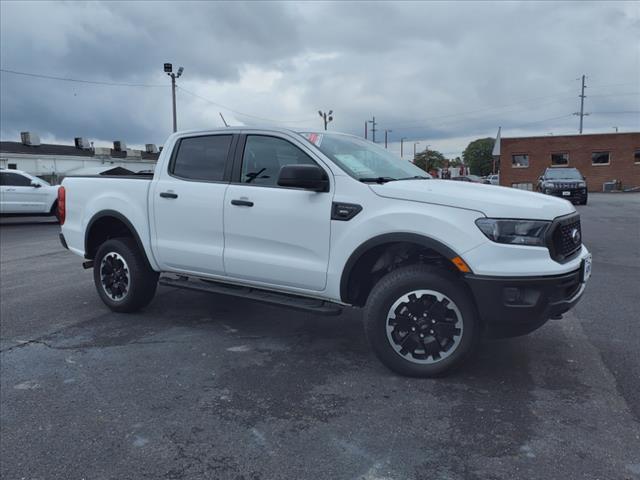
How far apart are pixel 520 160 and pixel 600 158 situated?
5.89m

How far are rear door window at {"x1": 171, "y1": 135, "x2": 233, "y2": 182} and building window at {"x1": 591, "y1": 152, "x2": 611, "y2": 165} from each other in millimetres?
42425

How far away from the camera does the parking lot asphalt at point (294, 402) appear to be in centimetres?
275

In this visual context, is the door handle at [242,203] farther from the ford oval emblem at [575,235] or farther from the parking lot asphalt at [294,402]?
the ford oval emblem at [575,235]

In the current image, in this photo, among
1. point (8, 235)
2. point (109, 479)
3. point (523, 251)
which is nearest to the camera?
point (109, 479)

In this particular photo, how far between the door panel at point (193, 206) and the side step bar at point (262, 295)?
0.48 ft

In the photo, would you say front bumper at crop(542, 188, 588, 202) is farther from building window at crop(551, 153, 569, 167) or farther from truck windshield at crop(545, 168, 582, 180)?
building window at crop(551, 153, 569, 167)

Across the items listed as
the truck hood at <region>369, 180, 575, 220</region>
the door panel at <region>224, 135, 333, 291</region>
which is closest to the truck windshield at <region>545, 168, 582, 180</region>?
the truck hood at <region>369, 180, 575, 220</region>

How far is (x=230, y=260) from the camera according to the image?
15.1ft

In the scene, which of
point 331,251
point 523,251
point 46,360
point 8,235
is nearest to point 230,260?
point 331,251

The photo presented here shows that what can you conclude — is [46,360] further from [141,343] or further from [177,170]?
[177,170]

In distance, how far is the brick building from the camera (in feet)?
132

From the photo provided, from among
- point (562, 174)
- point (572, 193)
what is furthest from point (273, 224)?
point (562, 174)

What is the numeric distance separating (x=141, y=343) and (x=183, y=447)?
1.98 meters

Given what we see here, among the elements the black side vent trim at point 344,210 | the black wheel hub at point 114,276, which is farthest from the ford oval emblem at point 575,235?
the black wheel hub at point 114,276
